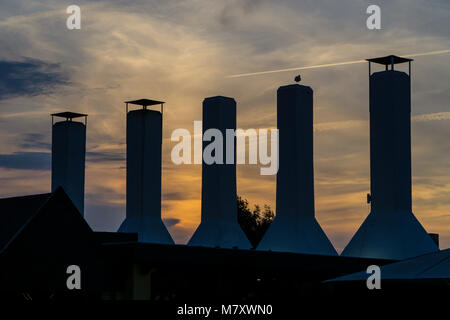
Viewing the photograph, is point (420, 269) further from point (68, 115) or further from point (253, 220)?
point (253, 220)

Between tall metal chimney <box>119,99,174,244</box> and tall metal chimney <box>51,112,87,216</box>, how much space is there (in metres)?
5.69

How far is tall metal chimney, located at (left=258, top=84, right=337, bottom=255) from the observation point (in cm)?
5181

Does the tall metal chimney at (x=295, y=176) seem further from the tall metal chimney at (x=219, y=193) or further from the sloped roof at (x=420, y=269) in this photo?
the sloped roof at (x=420, y=269)

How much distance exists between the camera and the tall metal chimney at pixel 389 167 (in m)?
48.8

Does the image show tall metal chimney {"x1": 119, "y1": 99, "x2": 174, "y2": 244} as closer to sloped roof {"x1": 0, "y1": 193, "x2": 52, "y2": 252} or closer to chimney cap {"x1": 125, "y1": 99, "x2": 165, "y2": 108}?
chimney cap {"x1": 125, "y1": 99, "x2": 165, "y2": 108}

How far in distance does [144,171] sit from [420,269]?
1438 inches

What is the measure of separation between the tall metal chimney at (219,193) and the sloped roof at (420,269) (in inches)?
1106

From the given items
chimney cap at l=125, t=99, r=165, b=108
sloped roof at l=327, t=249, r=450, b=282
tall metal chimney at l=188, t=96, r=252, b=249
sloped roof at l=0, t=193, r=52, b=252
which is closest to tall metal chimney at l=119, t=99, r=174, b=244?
chimney cap at l=125, t=99, r=165, b=108

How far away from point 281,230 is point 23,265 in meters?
20.5

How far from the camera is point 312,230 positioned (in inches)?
2041

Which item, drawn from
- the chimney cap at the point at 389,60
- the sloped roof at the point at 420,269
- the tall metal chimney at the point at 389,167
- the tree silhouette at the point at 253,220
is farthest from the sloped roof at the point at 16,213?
the tree silhouette at the point at 253,220

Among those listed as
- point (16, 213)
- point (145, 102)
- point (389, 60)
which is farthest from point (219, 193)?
point (16, 213)

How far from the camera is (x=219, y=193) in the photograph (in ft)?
Result: 184

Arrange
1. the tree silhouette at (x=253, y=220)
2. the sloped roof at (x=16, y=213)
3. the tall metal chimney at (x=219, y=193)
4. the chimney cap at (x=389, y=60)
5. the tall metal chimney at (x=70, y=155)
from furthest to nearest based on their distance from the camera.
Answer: the tree silhouette at (x=253, y=220) < the tall metal chimney at (x=70, y=155) < the tall metal chimney at (x=219, y=193) < the chimney cap at (x=389, y=60) < the sloped roof at (x=16, y=213)
